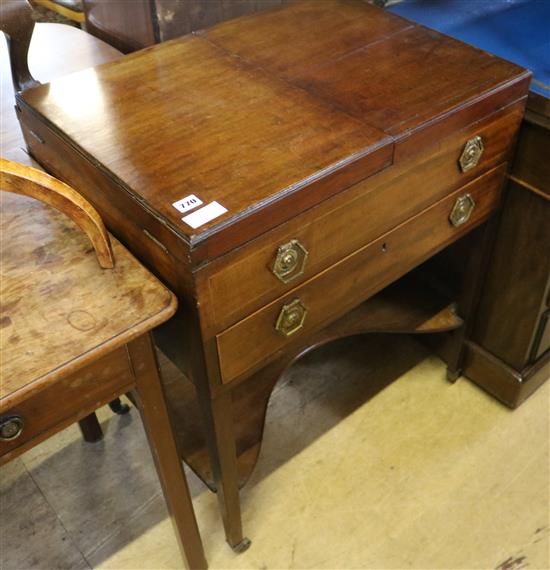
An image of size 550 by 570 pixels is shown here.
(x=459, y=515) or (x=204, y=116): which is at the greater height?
(x=204, y=116)

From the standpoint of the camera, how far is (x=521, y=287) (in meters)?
1.41

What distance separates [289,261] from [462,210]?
0.42m

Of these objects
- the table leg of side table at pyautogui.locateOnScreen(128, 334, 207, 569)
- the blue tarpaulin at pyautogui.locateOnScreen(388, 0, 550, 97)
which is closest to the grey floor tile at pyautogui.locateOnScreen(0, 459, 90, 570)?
the table leg of side table at pyautogui.locateOnScreen(128, 334, 207, 569)

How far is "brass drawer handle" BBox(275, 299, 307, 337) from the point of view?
1008mm

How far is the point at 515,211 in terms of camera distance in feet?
4.31

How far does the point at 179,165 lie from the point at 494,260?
0.78m

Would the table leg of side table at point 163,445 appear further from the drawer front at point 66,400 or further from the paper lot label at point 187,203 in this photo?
the paper lot label at point 187,203

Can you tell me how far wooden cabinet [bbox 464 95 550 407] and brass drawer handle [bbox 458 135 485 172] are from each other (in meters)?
0.12

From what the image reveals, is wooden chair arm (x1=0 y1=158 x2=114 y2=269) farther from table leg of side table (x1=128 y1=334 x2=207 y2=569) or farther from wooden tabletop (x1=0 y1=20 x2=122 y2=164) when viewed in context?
wooden tabletop (x1=0 y1=20 x2=122 y2=164)

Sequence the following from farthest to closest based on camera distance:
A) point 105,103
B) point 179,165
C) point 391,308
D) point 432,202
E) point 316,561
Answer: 1. point 391,308
2. point 316,561
3. point 432,202
4. point 105,103
5. point 179,165

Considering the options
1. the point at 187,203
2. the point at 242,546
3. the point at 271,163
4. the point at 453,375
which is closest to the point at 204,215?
the point at 187,203

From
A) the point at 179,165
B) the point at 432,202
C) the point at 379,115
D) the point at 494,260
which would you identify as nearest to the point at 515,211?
the point at 494,260

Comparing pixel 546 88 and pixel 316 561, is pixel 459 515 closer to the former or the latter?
pixel 316 561

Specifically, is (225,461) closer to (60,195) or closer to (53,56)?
(60,195)
